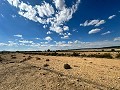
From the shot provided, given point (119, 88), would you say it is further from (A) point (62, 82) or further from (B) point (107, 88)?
(A) point (62, 82)

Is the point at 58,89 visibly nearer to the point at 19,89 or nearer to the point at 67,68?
the point at 19,89

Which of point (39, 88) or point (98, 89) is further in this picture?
point (39, 88)

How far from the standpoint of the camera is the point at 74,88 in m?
9.48

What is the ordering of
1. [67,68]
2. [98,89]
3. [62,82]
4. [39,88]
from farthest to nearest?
1. [67,68]
2. [62,82]
3. [39,88]
4. [98,89]

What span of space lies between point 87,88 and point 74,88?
795mm

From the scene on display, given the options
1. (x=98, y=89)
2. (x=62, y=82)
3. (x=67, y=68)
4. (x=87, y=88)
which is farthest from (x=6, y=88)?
(x=67, y=68)

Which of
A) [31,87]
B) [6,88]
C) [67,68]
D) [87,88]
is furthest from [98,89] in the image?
[67,68]

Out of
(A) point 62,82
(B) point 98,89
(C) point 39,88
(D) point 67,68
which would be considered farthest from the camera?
(D) point 67,68

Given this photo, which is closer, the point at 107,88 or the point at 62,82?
the point at 107,88

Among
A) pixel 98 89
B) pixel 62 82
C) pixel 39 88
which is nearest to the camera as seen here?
pixel 98 89

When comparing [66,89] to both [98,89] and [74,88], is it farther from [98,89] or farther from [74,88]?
[98,89]

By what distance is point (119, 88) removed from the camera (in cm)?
944

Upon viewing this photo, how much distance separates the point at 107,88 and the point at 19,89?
5.54 m

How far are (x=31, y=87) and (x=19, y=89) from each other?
823mm
